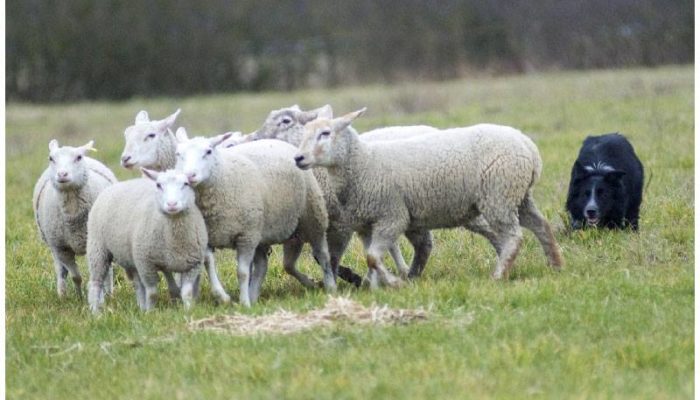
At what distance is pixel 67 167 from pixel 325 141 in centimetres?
187

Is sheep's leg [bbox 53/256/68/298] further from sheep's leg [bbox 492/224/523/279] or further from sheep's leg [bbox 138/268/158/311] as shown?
sheep's leg [bbox 492/224/523/279]

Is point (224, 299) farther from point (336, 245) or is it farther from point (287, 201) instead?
point (336, 245)

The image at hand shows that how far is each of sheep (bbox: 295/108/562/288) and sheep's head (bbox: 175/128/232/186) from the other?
2.06ft

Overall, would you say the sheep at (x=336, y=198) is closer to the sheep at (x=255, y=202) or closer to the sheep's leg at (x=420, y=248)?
the sheep's leg at (x=420, y=248)

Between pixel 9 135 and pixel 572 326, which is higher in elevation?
pixel 572 326

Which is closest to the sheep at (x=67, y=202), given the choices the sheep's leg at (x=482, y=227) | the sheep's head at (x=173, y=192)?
the sheep's head at (x=173, y=192)

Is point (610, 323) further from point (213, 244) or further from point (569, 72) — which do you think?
point (569, 72)

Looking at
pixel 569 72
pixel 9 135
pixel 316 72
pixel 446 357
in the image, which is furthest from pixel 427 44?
pixel 446 357

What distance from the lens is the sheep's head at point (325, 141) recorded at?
9.08 m

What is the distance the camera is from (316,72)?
3697 cm

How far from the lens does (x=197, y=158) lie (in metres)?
8.70

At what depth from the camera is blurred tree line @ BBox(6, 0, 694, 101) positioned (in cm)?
3459

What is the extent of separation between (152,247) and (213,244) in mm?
512

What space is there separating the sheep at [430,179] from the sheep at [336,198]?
177 mm
